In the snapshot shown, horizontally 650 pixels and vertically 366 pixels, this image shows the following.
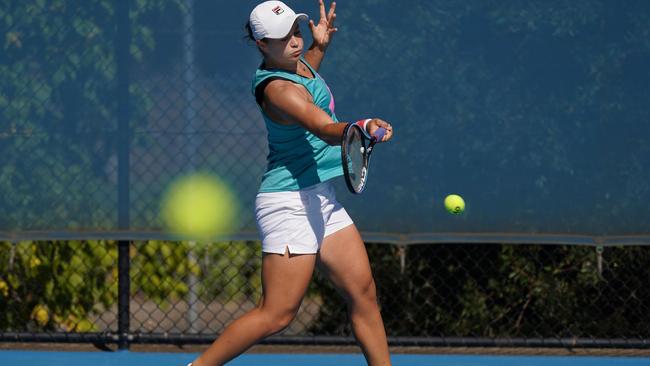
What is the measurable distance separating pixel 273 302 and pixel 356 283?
312 millimetres

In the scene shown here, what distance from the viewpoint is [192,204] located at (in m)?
5.20

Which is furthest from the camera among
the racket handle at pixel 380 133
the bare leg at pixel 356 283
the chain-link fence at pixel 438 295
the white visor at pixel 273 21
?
the chain-link fence at pixel 438 295

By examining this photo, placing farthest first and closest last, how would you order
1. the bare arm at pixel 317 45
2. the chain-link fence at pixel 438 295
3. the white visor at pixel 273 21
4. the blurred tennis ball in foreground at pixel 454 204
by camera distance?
the chain-link fence at pixel 438 295 < the blurred tennis ball in foreground at pixel 454 204 < the bare arm at pixel 317 45 < the white visor at pixel 273 21

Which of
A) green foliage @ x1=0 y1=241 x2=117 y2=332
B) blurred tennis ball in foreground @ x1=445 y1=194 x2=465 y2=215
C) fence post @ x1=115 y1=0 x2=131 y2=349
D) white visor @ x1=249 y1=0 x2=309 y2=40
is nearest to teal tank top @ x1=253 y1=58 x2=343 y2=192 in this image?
white visor @ x1=249 y1=0 x2=309 y2=40

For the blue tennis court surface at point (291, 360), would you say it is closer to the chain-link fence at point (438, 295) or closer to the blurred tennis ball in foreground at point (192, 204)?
the chain-link fence at point (438, 295)

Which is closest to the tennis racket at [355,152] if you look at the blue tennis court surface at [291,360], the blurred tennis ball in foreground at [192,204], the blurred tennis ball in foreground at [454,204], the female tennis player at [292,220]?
the female tennis player at [292,220]

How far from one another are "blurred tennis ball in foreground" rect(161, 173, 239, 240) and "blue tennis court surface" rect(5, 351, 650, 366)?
600 millimetres

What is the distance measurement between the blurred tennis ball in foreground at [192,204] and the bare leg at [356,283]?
1.27 meters

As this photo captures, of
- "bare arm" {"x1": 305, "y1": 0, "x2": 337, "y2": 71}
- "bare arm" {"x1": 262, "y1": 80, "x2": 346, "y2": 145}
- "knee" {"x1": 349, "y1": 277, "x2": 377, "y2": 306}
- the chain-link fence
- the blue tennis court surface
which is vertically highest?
"bare arm" {"x1": 305, "y1": 0, "x2": 337, "y2": 71}

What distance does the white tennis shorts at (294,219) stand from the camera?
3.92 meters

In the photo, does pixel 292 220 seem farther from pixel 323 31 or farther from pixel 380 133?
pixel 323 31

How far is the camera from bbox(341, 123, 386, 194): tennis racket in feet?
11.5

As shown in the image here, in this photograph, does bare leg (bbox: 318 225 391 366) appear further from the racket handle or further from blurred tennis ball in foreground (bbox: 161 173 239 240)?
blurred tennis ball in foreground (bbox: 161 173 239 240)

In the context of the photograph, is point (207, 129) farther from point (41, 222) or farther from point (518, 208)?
point (518, 208)
